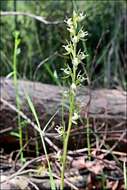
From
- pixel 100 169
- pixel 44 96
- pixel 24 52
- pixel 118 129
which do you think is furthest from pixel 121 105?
pixel 24 52

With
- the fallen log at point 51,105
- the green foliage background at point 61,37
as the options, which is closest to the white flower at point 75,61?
the fallen log at point 51,105

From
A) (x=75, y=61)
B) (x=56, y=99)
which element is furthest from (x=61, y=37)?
(x=75, y=61)

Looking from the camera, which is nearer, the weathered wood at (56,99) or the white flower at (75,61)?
the white flower at (75,61)

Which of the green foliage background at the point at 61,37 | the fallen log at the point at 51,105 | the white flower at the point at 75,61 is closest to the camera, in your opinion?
the white flower at the point at 75,61

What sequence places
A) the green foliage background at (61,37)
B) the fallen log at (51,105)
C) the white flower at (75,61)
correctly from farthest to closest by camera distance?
the green foliage background at (61,37) < the fallen log at (51,105) < the white flower at (75,61)

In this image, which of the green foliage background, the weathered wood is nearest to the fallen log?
the weathered wood

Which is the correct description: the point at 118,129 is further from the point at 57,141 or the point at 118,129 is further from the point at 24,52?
the point at 24,52

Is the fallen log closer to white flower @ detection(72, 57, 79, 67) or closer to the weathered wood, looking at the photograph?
the weathered wood

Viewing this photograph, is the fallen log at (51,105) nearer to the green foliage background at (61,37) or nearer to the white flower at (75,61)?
the green foliage background at (61,37)

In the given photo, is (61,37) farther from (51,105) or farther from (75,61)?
(75,61)
